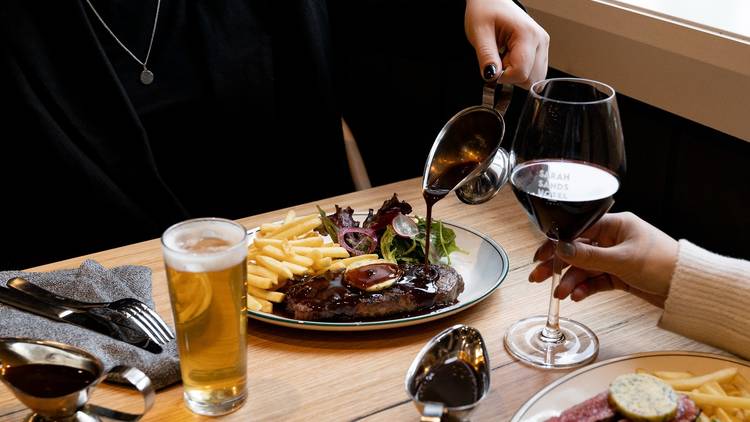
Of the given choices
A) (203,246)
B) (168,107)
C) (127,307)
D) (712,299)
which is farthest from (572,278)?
(168,107)

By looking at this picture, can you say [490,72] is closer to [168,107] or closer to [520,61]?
[520,61]

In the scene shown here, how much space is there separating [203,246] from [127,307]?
252mm

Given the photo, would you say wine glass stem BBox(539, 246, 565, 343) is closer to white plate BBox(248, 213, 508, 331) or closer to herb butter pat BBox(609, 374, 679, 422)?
white plate BBox(248, 213, 508, 331)

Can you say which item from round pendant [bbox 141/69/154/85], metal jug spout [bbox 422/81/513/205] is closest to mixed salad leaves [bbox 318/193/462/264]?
metal jug spout [bbox 422/81/513/205]

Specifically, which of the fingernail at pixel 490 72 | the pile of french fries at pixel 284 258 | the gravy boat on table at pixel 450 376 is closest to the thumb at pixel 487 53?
the fingernail at pixel 490 72

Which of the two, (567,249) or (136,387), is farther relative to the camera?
(567,249)

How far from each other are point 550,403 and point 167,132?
51.5 inches

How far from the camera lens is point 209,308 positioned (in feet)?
3.04

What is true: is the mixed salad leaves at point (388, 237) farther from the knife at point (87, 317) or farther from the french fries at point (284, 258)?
the knife at point (87, 317)

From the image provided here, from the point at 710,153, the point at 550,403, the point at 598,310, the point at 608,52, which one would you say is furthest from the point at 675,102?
the point at 550,403

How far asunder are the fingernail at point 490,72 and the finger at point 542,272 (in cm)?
38

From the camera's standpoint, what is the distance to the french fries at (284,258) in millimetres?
1177

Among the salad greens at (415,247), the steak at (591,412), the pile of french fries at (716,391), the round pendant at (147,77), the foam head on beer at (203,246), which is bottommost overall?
the salad greens at (415,247)

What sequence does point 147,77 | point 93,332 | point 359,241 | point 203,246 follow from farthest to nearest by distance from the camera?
1. point 147,77
2. point 359,241
3. point 93,332
4. point 203,246
